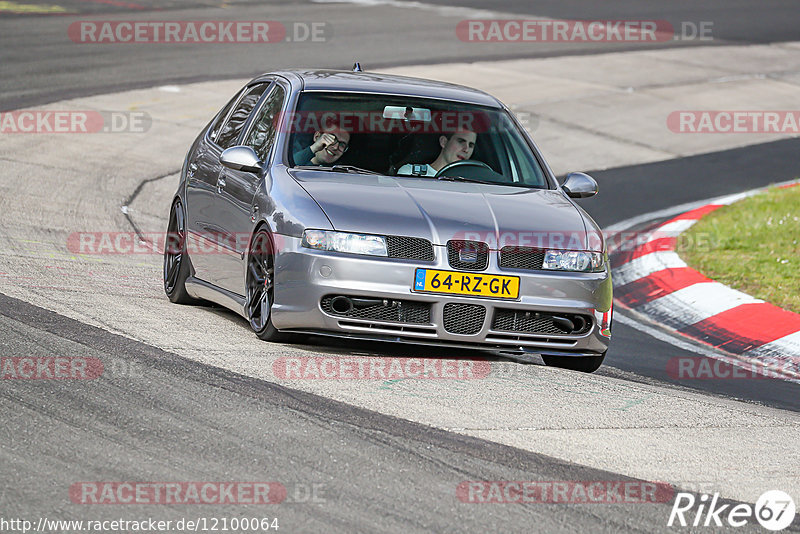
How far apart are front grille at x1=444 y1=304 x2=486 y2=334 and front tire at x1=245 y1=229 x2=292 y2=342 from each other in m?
0.87

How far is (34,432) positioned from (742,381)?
4.57 metres

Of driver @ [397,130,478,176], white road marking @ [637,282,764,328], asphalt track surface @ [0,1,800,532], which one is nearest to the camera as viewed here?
asphalt track surface @ [0,1,800,532]

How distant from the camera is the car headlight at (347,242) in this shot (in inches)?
271

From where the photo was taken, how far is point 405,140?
8266 mm

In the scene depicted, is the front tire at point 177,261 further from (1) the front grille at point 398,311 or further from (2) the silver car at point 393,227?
(1) the front grille at point 398,311

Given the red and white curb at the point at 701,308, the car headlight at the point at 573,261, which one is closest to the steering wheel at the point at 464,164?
the car headlight at the point at 573,261

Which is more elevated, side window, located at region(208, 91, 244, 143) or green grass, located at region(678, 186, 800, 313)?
side window, located at region(208, 91, 244, 143)

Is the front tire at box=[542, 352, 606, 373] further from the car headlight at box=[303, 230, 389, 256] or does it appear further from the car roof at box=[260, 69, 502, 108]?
the car roof at box=[260, 69, 502, 108]

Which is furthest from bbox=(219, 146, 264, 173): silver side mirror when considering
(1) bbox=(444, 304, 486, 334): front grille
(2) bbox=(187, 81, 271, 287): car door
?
(1) bbox=(444, 304, 486, 334): front grille

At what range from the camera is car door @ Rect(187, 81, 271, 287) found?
26.6 feet

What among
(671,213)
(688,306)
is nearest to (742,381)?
(688,306)

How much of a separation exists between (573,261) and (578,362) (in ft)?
2.15

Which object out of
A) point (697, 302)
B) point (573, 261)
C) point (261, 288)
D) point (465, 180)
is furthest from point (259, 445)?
point (697, 302)

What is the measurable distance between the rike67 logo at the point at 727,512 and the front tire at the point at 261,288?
2.78 m
